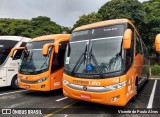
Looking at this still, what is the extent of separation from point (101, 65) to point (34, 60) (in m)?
4.13

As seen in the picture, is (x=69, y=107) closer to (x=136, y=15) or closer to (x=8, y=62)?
(x=8, y=62)

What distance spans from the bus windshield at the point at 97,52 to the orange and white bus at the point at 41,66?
1.59 m

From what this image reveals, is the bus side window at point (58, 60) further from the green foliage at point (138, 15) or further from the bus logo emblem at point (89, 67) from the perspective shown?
the green foliage at point (138, 15)

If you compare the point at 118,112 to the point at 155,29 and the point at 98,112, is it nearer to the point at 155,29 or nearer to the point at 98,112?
the point at 98,112

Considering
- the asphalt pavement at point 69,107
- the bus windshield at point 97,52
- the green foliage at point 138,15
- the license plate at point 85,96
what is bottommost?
the asphalt pavement at point 69,107

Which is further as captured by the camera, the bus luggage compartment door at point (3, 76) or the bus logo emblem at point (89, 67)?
the bus luggage compartment door at point (3, 76)

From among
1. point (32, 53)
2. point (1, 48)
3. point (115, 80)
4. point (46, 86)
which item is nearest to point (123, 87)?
point (115, 80)

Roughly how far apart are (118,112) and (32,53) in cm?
512

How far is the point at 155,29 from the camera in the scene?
90.3 ft

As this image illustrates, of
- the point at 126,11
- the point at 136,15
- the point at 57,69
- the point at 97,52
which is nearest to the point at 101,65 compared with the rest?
the point at 97,52

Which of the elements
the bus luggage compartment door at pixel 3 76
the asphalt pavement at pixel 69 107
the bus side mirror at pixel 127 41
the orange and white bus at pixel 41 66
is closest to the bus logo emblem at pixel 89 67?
the bus side mirror at pixel 127 41

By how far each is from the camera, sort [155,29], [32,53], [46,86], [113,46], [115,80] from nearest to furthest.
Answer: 1. [115,80]
2. [113,46]
3. [46,86]
4. [32,53]
5. [155,29]

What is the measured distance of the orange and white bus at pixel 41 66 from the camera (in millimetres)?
9852

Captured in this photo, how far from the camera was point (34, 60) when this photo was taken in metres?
10.3
